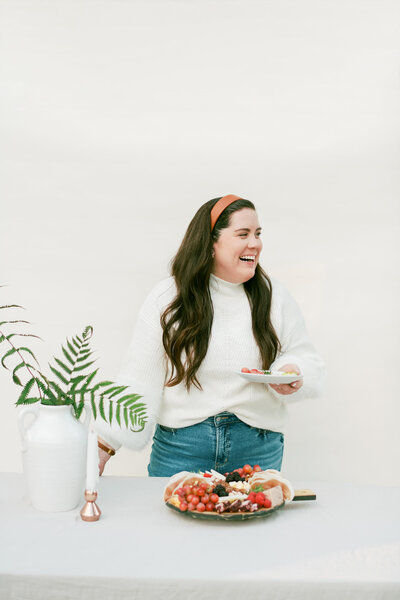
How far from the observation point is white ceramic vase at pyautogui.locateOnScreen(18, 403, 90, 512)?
4.90 feet

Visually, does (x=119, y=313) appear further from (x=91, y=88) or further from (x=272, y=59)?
(x=272, y=59)

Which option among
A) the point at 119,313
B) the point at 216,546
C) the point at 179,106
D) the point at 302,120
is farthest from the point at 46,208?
the point at 216,546

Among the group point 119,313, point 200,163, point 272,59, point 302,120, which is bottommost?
point 119,313

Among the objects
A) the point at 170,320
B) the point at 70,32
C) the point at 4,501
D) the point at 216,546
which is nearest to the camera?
the point at 216,546

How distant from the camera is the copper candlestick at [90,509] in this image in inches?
58.0

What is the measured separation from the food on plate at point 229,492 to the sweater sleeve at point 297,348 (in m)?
0.67

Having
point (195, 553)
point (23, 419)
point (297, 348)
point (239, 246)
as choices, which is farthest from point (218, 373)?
point (195, 553)

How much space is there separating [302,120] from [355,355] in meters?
1.39

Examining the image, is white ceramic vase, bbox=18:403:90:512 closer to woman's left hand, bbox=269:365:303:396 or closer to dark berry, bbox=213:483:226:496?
dark berry, bbox=213:483:226:496

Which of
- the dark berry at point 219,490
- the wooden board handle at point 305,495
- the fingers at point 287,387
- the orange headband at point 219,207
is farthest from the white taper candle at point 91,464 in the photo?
the orange headband at point 219,207

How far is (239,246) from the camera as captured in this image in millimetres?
2240

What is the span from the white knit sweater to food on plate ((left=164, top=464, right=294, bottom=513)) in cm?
55

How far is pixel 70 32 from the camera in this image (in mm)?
3562

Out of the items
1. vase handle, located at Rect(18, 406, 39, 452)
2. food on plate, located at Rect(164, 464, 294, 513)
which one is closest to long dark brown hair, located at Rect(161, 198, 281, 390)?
food on plate, located at Rect(164, 464, 294, 513)
